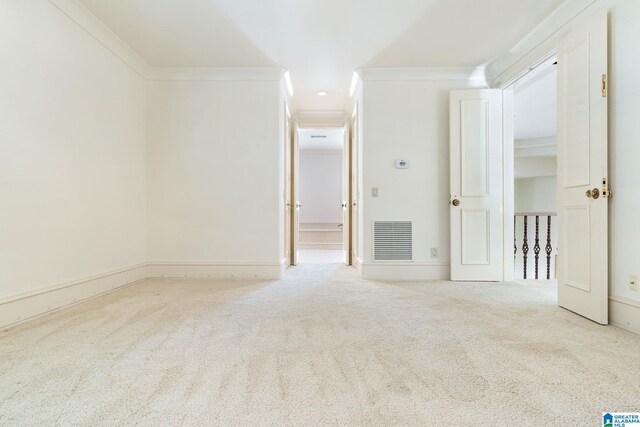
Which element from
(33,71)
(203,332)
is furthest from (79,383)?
(33,71)

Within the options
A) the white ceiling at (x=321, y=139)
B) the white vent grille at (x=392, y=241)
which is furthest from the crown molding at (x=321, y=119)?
the white vent grille at (x=392, y=241)

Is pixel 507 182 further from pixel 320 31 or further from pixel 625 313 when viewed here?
pixel 320 31

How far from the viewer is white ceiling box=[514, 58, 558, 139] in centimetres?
427

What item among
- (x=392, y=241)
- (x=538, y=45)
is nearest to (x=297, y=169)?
(x=392, y=241)

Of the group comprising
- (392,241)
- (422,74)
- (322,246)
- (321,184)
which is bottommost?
(322,246)

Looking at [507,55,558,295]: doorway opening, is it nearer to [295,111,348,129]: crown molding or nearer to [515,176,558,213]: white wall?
[515,176,558,213]: white wall

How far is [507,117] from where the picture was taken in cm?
389

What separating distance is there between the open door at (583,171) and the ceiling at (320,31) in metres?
0.63

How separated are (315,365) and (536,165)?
29.3 ft

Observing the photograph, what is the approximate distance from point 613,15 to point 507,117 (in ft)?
5.25

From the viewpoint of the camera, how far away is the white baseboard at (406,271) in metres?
3.98

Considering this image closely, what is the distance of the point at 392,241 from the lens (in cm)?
404

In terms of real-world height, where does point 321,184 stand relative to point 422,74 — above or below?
below

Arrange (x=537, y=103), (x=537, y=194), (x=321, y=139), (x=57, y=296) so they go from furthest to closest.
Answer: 1. (x=537, y=194)
2. (x=321, y=139)
3. (x=537, y=103)
4. (x=57, y=296)
